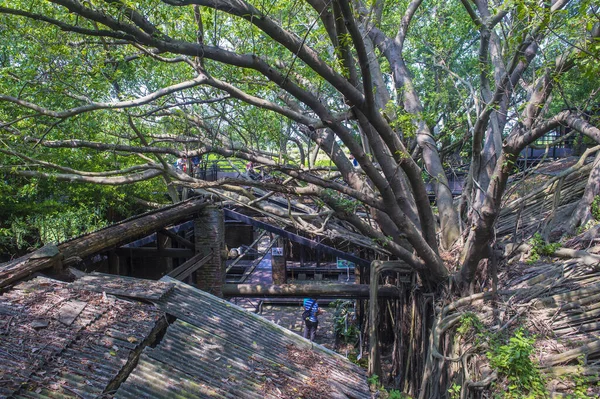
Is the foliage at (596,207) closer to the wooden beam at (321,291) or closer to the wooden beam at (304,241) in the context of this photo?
the wooden beam at (321,291)

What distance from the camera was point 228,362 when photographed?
4363 millimetres

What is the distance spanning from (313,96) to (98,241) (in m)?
3.50

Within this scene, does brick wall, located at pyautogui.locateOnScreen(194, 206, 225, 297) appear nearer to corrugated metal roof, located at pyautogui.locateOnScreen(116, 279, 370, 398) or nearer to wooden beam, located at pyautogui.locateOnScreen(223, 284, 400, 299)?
wooden beam, located at pyautogui.locateOnScreen(223, 284, 400, 299)

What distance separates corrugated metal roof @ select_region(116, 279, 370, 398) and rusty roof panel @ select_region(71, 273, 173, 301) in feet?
0.42

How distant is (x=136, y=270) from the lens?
11.1m

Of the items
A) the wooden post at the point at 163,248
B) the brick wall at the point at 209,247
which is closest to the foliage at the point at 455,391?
the brick wall at the point at 209,247

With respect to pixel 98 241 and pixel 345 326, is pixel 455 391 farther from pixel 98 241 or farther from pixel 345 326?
pixel 345 326

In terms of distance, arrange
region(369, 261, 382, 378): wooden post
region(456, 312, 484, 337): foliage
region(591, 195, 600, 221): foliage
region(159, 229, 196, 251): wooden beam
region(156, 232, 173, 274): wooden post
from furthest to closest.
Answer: region(156, 232, 173, 274): wooden post
region(159, 229, 196, 251): wooden beam
region(369, 261, 382, 378): wooden post
region(591, 195, 600, 221): foliage
region(456, 312, 484, 337): foliage

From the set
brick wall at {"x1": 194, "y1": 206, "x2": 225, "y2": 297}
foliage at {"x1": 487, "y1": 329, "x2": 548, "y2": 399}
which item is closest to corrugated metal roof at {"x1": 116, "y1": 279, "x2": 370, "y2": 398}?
foliage at {"x1": 487, "y1": 329, "x2": 548, "y2": 399}

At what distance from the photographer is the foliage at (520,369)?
4.01 meters

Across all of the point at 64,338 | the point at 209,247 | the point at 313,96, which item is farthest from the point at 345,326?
the point at 64,338

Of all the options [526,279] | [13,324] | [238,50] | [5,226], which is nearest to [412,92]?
[238,50]

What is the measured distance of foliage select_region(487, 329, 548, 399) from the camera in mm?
4012

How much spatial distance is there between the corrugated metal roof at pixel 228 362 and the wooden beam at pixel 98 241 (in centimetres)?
129
